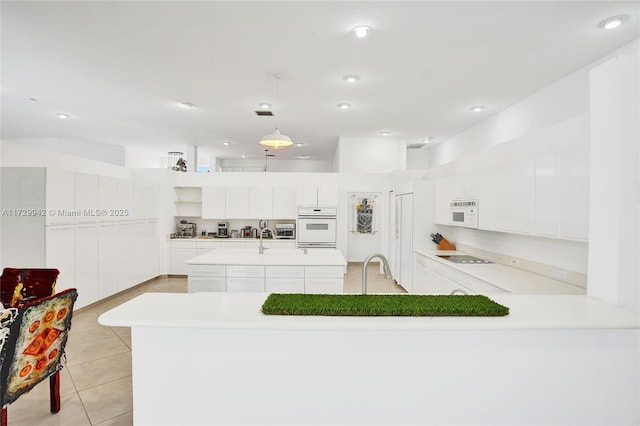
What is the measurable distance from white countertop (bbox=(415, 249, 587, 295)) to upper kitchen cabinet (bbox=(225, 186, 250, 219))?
4356mm

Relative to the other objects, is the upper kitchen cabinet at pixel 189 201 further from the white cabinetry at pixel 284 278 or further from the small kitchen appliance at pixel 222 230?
the white cabinetry at pixel 284 278

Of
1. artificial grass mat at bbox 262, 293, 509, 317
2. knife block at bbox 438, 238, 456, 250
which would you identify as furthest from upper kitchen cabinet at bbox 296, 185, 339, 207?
artificial grass mat at bbox 262, 293, 509, 317

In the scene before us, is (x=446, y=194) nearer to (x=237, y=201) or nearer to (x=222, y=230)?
(x=237, y=201)

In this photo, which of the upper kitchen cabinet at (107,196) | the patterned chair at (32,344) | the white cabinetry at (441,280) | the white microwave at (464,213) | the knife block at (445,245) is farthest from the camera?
the knife block at (445,245)

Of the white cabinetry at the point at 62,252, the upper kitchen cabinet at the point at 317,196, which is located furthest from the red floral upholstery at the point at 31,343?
the upper kitchen cabinet at the point at 317,196

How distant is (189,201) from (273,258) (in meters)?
4.11

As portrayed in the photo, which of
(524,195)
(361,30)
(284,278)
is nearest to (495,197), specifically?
(524,195)

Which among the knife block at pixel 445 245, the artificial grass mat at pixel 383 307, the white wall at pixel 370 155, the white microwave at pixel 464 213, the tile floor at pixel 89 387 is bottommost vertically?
the tile floor at pixel 89 387

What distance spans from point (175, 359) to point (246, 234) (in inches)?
225

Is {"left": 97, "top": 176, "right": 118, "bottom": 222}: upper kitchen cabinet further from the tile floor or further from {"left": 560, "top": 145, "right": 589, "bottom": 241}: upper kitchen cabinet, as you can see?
{"left": 560, "top": 145, "right": 589, "bottom": 241}: upper kitchen cabinet

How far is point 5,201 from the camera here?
3715 mm

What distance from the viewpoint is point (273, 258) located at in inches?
147

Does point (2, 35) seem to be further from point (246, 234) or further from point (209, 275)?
point (246, 234)

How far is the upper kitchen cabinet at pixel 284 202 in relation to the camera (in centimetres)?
681
